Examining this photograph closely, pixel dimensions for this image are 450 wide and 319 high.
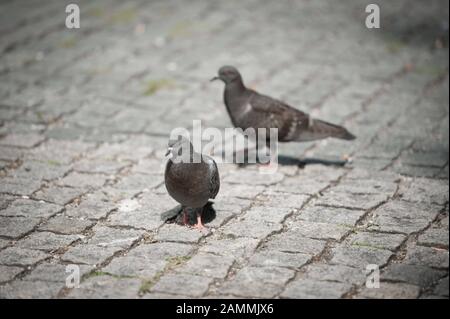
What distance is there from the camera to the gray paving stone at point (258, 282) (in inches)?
177

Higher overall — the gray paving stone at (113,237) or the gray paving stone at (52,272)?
the gray paving stone at (113,237)

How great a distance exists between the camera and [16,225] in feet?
17.9

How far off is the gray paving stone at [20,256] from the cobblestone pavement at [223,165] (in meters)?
0.02

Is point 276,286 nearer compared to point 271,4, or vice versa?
point 276,286

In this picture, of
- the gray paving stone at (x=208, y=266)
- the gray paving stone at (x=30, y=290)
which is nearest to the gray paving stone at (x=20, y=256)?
the gray paving stone at (x=30, y=290)

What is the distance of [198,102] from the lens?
8.26 meters

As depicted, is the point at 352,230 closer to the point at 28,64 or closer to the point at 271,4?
the point at 28,64

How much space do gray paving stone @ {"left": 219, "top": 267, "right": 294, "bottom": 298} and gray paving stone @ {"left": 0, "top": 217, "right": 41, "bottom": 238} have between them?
177 centimetres

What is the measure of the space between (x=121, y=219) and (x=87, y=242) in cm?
46

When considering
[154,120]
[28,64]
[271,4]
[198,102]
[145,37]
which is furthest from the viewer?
[271,4]

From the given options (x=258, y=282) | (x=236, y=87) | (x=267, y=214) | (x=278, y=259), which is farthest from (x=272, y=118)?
(x=258, y=282)

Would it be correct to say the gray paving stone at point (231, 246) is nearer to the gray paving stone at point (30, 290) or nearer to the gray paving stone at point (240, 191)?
the gray paving stone at point (240, 191)

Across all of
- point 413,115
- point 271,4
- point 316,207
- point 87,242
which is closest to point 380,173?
point 316,207

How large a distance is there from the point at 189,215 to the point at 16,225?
1.39 meters
